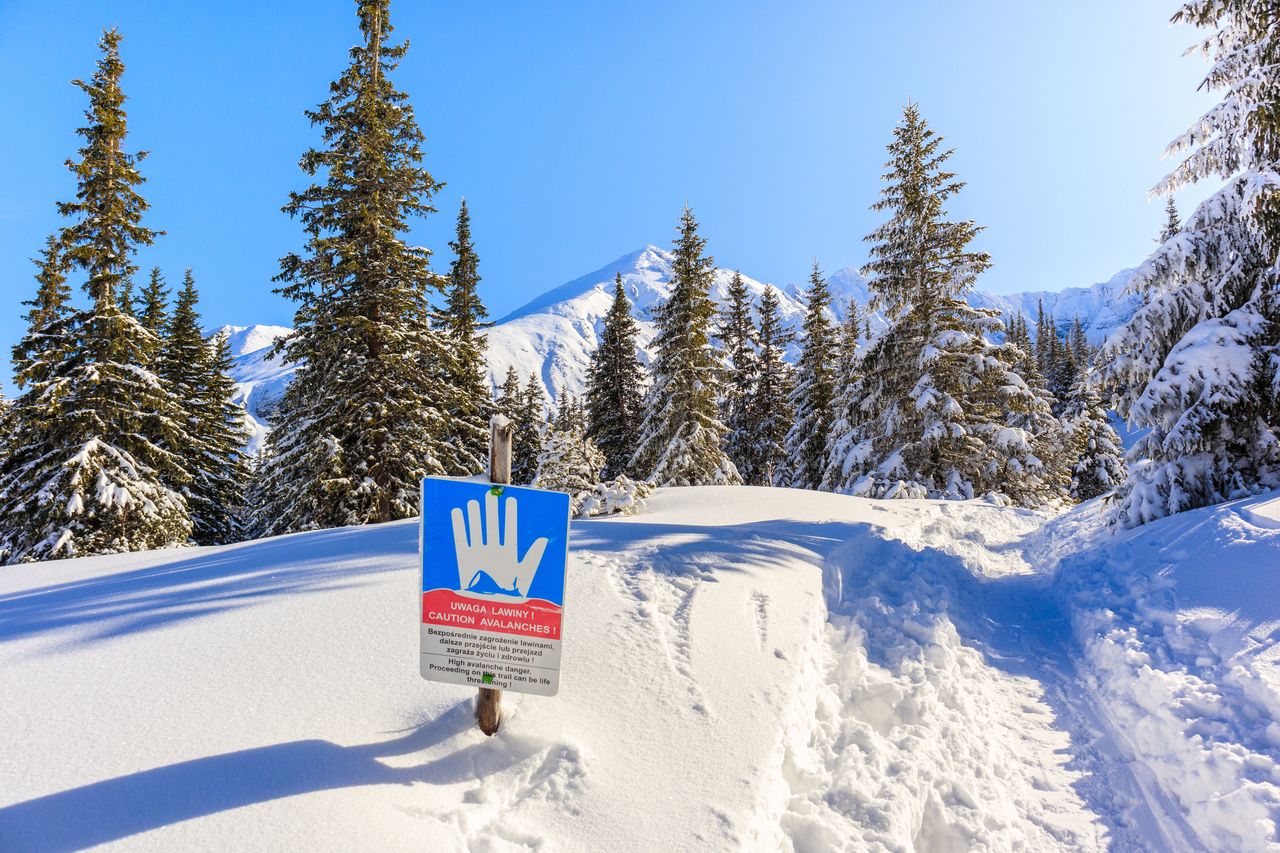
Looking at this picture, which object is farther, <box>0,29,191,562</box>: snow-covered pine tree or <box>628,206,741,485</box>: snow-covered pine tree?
<box>628,206,741,485</box>: snow-covered pine tree

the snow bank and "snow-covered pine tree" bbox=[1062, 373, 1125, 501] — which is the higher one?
"snow-covered pine tree" bbox=[1062, 373, 1125, 501]

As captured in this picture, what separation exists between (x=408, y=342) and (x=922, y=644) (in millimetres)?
13624

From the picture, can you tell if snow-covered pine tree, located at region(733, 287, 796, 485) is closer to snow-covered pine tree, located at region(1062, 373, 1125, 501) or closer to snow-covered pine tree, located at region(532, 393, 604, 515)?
snow-covered pine tree, located at region(1062, 373, 1125, 501)

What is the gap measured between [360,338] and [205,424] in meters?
14.9

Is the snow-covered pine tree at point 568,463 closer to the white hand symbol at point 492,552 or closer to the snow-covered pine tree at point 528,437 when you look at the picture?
the white hand symbol at point 492,552

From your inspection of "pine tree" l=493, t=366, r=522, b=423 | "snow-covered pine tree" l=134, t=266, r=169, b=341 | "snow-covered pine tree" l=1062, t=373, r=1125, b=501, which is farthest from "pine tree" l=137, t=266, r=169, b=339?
"snow-covered pine tree" l=1062, t=373, r=1125, b=501

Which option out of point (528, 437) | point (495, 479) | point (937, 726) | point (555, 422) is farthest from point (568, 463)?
point (528, 437)

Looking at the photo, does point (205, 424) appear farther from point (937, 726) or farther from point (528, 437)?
point (937, 726)

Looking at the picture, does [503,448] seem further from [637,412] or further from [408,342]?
[637,412]

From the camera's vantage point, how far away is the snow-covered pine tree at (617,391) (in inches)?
1068

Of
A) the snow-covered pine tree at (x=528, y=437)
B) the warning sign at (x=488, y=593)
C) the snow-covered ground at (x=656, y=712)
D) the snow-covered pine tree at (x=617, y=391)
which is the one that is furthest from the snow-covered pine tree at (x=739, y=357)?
the warning sign at (x=488, y=593)

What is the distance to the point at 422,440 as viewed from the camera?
1548 centimetres

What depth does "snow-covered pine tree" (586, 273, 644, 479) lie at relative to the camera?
27125mm

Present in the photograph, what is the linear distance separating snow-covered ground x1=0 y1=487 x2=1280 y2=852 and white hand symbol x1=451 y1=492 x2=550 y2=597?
917 mm
